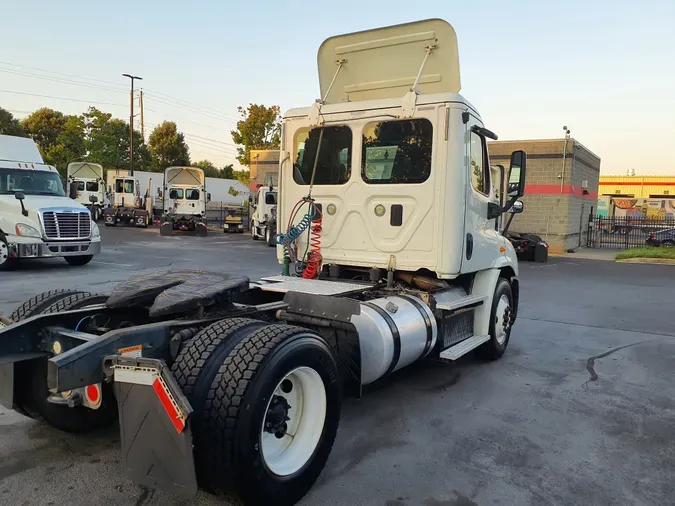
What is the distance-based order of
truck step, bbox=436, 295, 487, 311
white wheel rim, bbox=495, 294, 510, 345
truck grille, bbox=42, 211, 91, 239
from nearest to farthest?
truck step, bbox=436, 295, 487, 311 < white wheel rim, bbox=495, 294, 510, 345 < truck grille, bbox=42, 211, 91, 239

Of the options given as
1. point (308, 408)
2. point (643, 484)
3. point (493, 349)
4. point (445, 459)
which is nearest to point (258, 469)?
point (308, 408)

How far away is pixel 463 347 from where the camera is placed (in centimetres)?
529

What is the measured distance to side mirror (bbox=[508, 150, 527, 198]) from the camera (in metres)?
5.91

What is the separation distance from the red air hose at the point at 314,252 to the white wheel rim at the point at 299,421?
2627 mm

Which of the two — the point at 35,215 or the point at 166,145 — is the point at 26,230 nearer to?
the point at 35,215

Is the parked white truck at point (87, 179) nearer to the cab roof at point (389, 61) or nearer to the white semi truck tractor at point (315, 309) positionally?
the cab roof at point (389, 61)

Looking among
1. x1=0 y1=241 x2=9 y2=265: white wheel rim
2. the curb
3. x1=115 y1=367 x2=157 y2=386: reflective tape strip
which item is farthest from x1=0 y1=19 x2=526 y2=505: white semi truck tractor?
the curb

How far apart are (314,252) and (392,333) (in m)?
1.84

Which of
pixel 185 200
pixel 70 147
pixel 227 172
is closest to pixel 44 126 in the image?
pixel 70 147

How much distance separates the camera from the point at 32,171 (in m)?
13.9

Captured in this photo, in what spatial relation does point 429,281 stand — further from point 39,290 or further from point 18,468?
point 39,290

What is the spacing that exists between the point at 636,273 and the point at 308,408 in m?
16.1

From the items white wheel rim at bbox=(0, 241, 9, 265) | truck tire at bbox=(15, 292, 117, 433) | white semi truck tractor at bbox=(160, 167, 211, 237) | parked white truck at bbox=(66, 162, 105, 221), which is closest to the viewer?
truck tire at bbox=(15, 292, 117, 433)

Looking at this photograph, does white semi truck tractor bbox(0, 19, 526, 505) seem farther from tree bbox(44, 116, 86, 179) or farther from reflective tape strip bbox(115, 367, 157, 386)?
tree bbox(44, 116, 86, 179)
